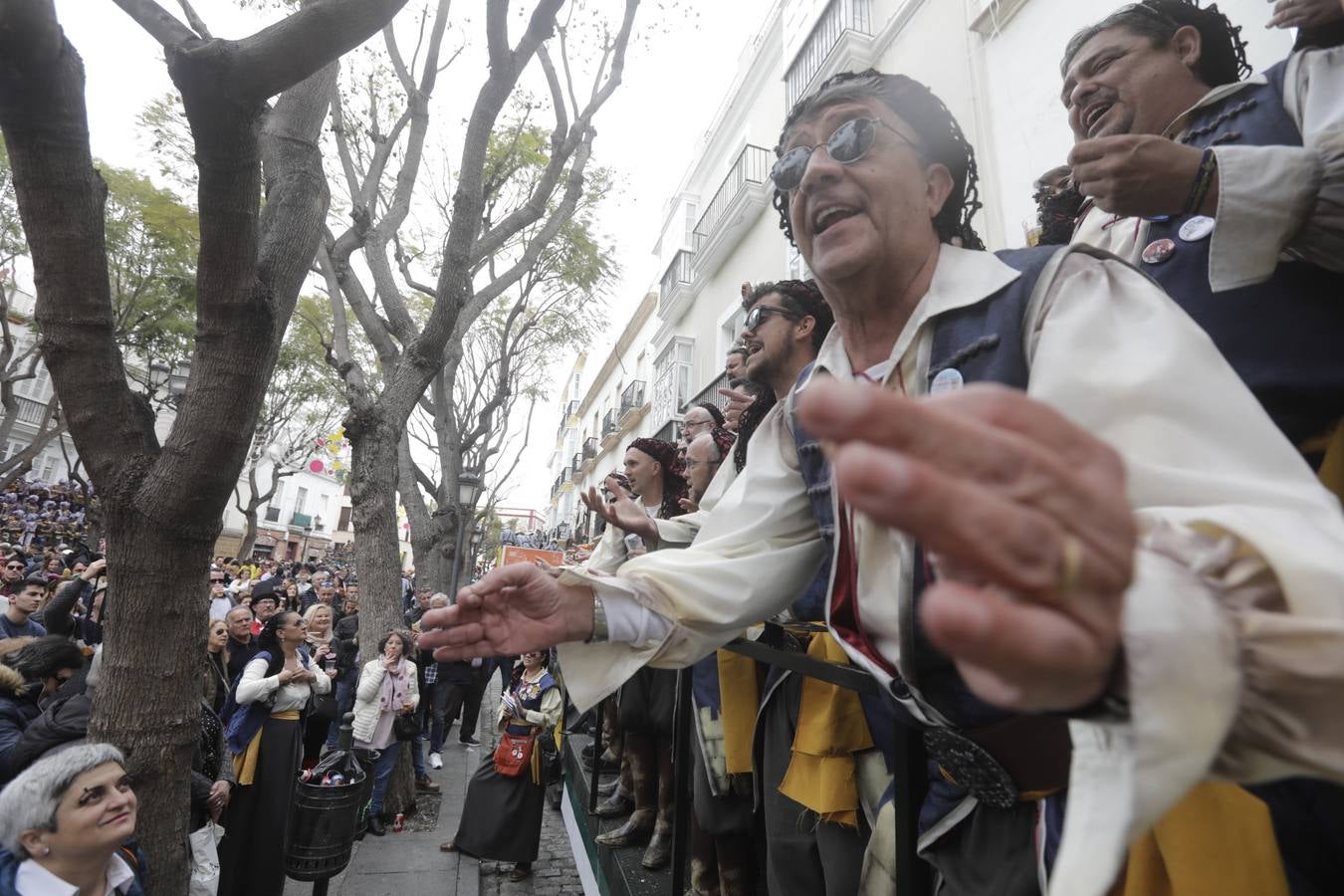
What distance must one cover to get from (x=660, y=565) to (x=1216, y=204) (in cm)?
131

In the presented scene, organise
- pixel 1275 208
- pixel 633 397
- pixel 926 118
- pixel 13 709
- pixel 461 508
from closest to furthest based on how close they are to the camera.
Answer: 1. pixel 1275 208
2. pixel 926 118
3. pixel 13 709
4. pixel 461 508
5. pixel 633 397

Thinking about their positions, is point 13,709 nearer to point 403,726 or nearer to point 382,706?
point 382,706

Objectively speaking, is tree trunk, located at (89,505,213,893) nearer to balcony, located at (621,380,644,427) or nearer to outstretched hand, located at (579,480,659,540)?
outstretched hand, located at (579,480,659,540)

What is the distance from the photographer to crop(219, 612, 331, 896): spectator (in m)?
4.85

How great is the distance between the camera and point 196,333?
2893mm

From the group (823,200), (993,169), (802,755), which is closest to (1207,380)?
(823,200)

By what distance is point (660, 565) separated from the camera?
64.2 inches

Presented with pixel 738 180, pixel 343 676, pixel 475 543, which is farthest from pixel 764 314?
pixel 475 543

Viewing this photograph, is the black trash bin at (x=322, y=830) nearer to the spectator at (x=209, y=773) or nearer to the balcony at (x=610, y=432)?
the spectator at (x=209, y=773)

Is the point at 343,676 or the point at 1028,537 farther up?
the point at 1028,537

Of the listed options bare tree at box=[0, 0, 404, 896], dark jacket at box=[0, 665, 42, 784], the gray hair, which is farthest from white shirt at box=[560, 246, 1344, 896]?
dark jacket at box=[0, 665, 42, 784]

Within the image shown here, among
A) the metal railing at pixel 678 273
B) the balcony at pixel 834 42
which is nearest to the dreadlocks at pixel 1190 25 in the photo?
the balcony at pixel 834 42

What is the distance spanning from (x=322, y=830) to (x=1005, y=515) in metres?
5.66

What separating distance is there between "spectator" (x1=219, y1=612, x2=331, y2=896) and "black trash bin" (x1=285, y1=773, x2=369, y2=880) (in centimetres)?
20
